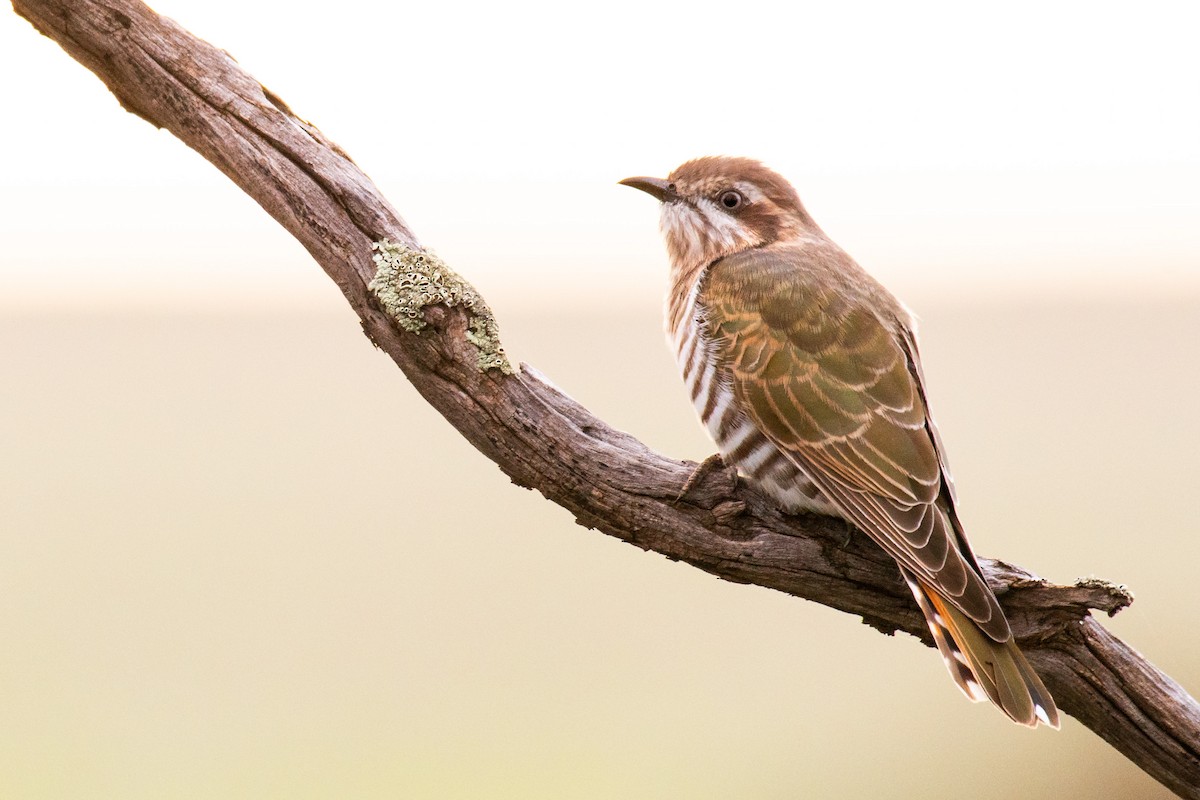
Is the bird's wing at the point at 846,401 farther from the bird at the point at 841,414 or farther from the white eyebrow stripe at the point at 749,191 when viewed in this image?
the white eyebrow stripe at the point at 749,191

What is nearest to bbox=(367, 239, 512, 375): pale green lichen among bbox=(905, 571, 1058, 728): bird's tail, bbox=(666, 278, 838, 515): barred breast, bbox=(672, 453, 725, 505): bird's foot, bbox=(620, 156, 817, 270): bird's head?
bbox=(672, 453, 725, 505): bird's foot

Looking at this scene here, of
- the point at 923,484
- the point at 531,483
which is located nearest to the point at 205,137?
the point at 531,483

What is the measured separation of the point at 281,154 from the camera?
334 centimetres

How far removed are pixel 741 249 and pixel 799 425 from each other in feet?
3.27

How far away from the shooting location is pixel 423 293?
319cm

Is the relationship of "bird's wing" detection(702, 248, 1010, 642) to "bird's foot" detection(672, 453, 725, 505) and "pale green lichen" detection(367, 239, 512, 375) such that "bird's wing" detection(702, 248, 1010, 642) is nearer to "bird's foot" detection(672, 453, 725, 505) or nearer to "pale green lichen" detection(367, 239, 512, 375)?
"bird's foot" detection(672, 453, 725, 505)

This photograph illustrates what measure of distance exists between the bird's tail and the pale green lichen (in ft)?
4.58

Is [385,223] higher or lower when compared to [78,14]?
lower

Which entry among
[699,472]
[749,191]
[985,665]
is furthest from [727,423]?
[749,191]

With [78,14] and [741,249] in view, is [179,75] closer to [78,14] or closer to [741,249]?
[78,14]

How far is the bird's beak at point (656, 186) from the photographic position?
14.2ft

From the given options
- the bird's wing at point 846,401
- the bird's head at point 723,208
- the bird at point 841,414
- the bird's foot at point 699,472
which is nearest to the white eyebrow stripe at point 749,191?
the bird's head at point 723,208

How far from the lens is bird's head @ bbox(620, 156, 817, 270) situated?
4.27m

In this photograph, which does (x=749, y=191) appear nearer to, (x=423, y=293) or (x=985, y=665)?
(x=423, y=293)
